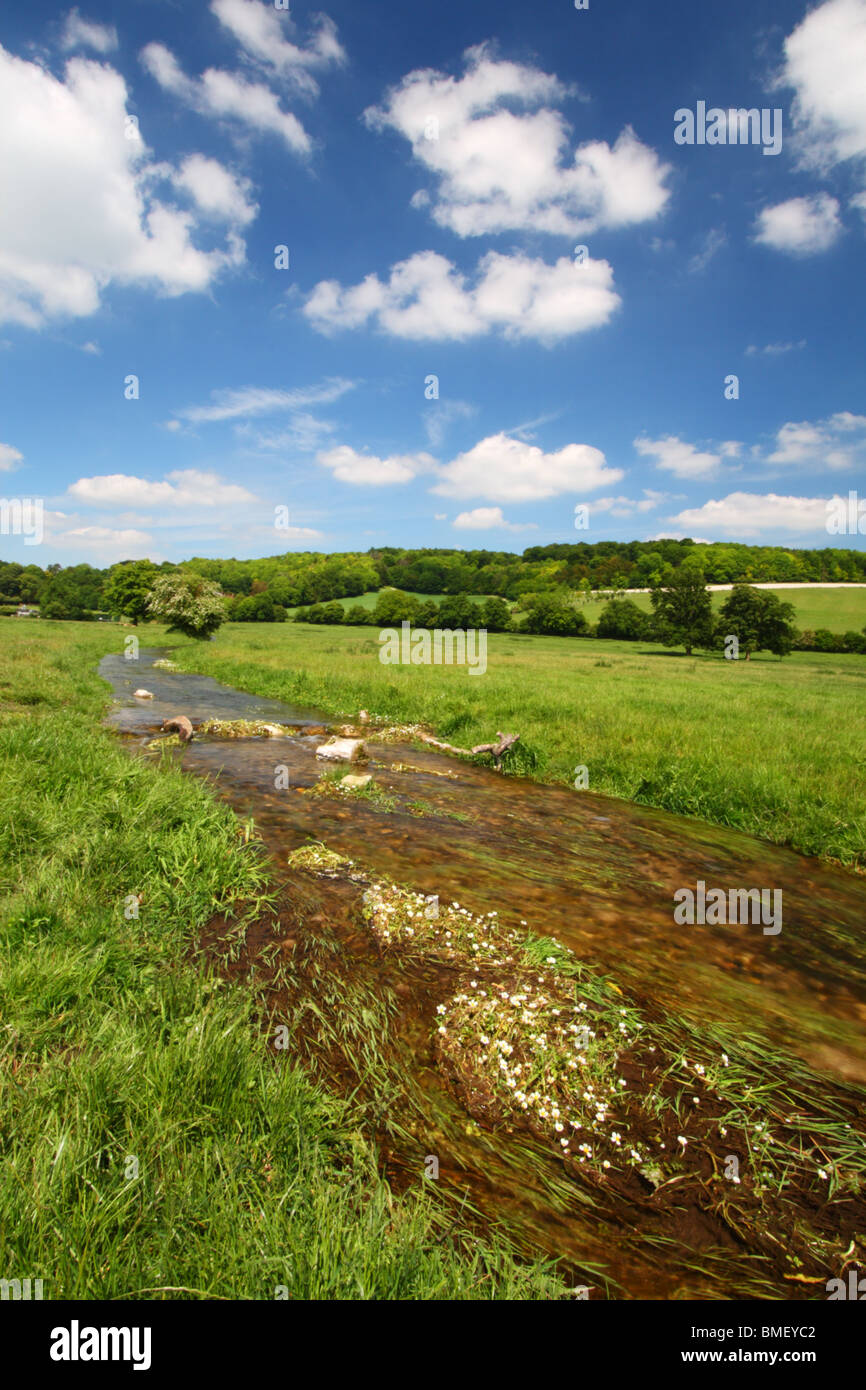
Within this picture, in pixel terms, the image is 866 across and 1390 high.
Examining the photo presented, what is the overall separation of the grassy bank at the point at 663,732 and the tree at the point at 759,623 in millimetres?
44536

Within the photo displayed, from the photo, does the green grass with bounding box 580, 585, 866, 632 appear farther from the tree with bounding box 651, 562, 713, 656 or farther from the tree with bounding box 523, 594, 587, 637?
the tree with bounding box 523, 594, 587, 637

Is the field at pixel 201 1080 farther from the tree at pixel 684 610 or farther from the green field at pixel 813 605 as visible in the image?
the green field at pixel 813 605

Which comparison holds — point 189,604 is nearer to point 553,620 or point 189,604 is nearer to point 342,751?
point 342,751

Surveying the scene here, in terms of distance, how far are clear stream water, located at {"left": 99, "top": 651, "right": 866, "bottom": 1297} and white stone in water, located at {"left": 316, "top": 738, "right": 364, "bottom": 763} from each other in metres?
0.42

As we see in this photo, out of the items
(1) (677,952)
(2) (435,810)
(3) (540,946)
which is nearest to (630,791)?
(2) (435,810)

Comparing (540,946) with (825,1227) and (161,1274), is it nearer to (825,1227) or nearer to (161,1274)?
(825,1227)

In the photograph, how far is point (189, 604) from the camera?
5922 centimetres

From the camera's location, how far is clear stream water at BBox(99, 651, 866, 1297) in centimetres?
358
